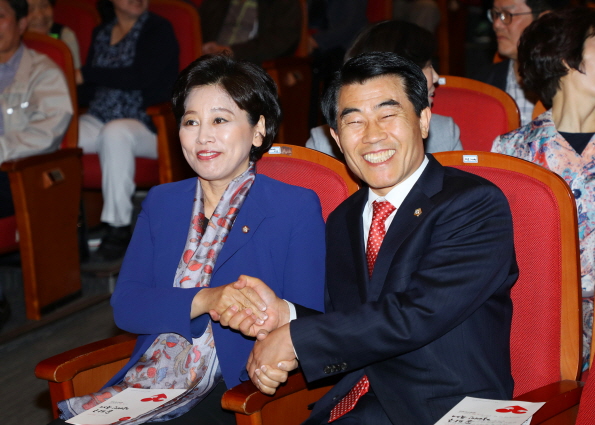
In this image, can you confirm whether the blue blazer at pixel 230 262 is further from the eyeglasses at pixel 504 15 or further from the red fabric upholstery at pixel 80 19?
the red fabric upholstery at pixel 80 19

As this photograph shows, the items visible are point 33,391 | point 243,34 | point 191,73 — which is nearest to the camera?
point 191,73

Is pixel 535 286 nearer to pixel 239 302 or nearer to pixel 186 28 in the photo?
pixel 239 302

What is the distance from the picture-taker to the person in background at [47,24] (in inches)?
171

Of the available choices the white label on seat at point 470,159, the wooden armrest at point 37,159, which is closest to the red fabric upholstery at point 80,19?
the wooden armrest at point 37,159

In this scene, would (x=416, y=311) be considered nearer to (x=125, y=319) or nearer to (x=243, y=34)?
(x=125, y=319)

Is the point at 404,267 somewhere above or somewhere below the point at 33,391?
above

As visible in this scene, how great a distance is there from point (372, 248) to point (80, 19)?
367cm

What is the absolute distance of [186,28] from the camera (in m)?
3.96

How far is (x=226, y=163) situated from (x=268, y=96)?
0.22 meters

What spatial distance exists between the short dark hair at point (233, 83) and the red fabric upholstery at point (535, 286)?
662 mm

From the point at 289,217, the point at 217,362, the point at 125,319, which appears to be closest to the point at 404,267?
the point at 289,217

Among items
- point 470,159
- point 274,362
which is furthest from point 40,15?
point 274,362

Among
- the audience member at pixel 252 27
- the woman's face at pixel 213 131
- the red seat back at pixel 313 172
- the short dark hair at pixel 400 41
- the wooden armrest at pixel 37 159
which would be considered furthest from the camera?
the audience member at pixel 252 27

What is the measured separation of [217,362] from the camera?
5.75 ft
